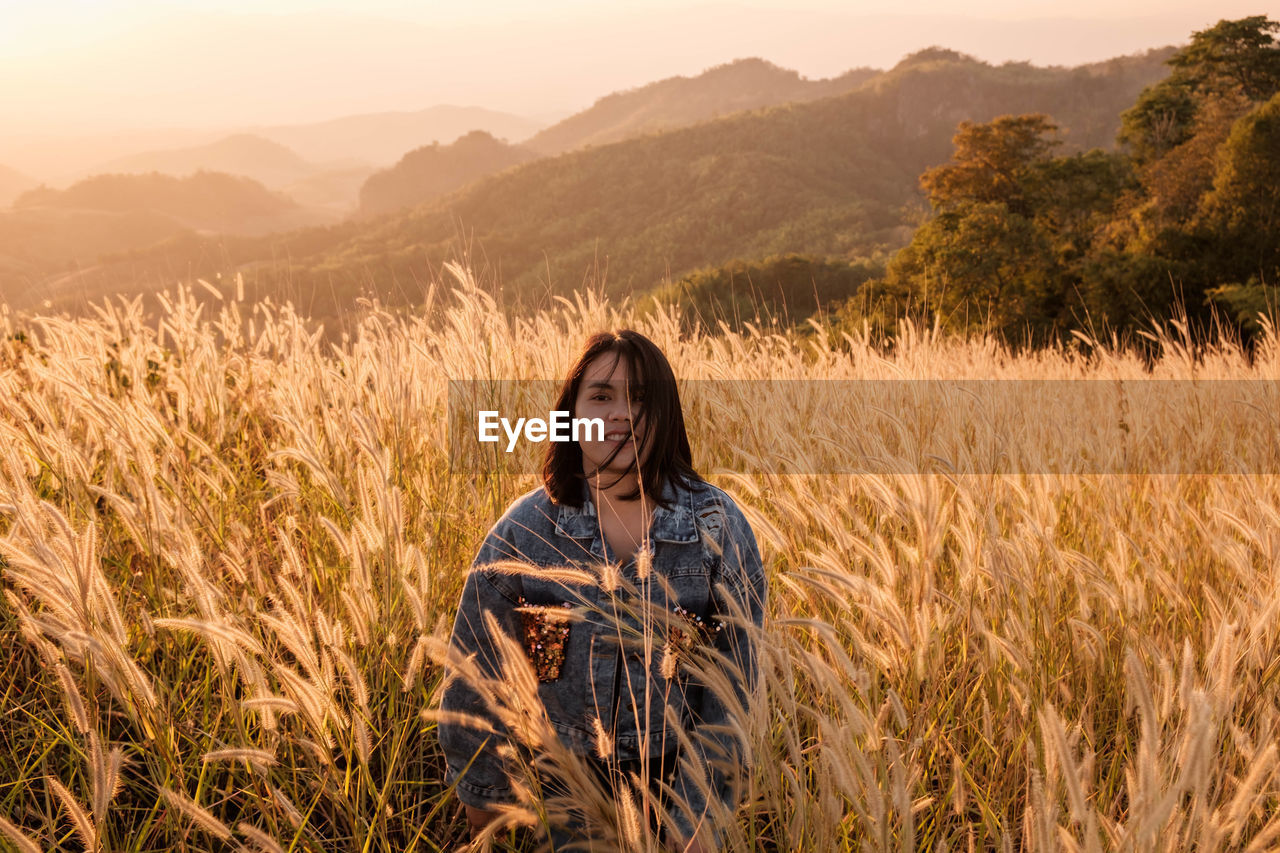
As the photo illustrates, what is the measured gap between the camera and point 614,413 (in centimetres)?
174

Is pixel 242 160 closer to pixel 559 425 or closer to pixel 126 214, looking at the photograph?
pixel 126 214

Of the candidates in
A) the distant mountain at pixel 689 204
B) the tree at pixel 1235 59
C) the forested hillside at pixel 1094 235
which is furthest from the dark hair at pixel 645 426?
the tree at pixel 1235 59

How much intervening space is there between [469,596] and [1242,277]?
22.5 metres

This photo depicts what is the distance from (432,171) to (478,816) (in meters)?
103

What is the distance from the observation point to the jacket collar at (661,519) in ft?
5.68

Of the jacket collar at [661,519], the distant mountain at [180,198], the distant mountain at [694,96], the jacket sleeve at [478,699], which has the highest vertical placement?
the distant mountain at [694,96]

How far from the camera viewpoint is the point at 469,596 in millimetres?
1655

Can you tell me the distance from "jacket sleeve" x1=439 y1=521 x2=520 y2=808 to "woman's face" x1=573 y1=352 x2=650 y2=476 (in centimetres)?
30

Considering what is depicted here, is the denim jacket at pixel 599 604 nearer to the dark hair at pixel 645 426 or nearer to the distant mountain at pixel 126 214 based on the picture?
the dark hair at pixel 645 426

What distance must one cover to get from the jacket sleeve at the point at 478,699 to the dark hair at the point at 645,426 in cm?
21

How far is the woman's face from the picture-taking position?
172 centimetres

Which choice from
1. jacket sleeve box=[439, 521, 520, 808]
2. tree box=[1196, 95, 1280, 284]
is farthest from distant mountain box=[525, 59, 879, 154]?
jacket sleeve box=[439, 521, 520, 808]

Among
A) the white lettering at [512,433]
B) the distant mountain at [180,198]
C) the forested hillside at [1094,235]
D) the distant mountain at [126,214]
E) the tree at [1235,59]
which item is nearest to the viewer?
the white lettering at [512,433]

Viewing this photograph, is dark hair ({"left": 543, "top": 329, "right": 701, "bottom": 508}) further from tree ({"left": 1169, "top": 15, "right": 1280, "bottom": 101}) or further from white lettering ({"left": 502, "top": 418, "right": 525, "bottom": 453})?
tree ({"left": 1169, "top": 15, "right": 1280, "bottom": 101})
